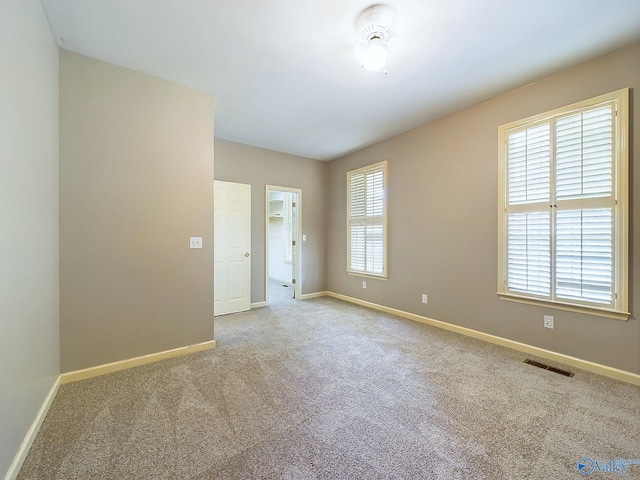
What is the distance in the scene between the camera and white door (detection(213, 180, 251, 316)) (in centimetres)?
413

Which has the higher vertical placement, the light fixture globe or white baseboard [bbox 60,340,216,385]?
the light fixture globe

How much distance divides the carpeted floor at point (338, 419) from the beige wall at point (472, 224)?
37 centimetres

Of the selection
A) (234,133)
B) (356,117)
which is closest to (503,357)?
(356,117)

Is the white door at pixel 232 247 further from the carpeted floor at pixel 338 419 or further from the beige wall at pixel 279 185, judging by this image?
the carpeted floor at pixel 338 419

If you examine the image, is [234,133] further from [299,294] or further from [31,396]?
[31,396]

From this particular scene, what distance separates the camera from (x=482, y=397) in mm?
1984

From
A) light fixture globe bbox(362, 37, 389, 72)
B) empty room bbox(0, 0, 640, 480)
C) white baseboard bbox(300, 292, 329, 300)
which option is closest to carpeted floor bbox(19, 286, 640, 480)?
empty room bbox(0, 0, 640, 480)

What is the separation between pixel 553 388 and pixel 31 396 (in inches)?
142

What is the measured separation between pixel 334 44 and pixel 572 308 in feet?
10.3

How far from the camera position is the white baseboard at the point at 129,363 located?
2207 mm

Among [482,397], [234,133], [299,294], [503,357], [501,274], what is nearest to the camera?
[482,397]

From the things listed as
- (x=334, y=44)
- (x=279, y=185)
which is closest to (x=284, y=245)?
(x=279, y=185)

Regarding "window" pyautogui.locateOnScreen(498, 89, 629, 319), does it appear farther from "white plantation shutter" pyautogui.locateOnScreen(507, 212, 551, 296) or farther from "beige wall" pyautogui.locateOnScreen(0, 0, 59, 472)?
"beige wall" pyautogui.locateOnScreen(0, 0, 59, 472)

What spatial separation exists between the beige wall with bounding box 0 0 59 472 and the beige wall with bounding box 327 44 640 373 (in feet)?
12.5
